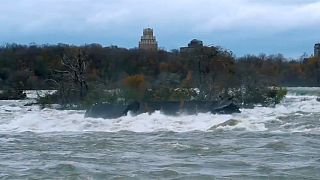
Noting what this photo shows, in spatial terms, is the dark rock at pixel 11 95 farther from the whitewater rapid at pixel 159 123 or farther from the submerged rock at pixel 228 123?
the submerged rock at pixel 228 123

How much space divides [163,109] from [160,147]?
9.95 meters

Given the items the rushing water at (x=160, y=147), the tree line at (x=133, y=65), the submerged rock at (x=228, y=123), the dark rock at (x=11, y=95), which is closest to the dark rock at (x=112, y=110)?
the rushing water at (x=160, y=147)

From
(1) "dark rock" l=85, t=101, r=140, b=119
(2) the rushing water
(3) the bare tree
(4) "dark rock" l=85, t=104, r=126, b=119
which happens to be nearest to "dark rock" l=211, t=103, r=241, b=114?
(2) the rushing water

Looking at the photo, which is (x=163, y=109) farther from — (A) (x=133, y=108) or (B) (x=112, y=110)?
(B) (x=112, y=110)

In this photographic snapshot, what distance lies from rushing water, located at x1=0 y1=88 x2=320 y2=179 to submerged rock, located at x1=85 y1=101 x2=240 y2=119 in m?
0.72

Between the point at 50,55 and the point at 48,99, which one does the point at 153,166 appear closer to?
the point at 48,99

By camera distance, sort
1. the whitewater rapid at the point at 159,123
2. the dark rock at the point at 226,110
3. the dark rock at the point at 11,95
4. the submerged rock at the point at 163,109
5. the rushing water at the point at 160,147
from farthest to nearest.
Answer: the dark rock at the point at 11,95, the submerged rock at the point at 163,109, the dark rock at the point at 226,110, the whitewater rapid at the point at 159,123, the rushing water at the point at 160,147

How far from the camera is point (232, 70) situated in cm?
→ 4222

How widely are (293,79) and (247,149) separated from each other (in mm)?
58880

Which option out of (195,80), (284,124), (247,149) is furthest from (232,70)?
(247,149)

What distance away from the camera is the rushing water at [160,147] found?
41.7 ft

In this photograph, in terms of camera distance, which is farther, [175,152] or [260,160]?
[175,152]

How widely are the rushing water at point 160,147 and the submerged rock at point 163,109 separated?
715mm

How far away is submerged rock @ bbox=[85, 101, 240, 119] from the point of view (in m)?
26.7
